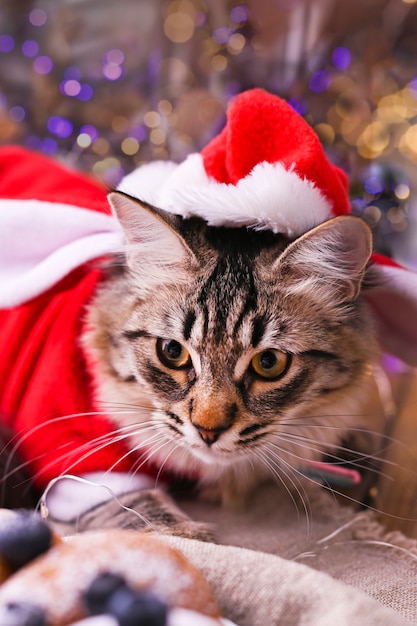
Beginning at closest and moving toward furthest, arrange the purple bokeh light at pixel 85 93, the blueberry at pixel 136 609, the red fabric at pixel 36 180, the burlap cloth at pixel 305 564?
the blueberry at pixel 136 609, the burlap cloth at pixel 305 564, the red fabric at pixel 36 180, the purple bokeh light at pixel 85 93

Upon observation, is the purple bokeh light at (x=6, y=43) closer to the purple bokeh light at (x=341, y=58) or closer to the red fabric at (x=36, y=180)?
the red fabric at (x=36, y=180)

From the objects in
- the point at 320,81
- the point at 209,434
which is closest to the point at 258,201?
the point at 209,434

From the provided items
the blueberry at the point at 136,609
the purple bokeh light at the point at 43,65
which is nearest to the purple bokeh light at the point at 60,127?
the purple bokeh light at the point at 43,65

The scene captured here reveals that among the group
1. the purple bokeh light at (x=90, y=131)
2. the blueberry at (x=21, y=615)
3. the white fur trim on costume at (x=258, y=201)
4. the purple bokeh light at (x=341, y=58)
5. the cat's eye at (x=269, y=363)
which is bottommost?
the blueberry at (x=21, y=615)

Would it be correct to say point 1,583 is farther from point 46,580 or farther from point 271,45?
point 271,45

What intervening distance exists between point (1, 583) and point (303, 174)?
69 centimetres

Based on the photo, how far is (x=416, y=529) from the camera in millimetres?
1075

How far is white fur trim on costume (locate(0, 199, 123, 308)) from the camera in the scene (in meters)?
1.07

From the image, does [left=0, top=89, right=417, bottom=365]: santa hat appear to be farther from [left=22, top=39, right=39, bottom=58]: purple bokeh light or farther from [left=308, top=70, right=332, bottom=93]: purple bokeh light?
[left=22, top=39, right=39, bottom=58]: purple bokeh light

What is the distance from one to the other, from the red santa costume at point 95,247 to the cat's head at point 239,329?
6 cm

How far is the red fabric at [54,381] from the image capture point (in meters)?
1.08

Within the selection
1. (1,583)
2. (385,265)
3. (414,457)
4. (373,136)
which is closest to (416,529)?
(414,457)

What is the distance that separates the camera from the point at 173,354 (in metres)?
0.97

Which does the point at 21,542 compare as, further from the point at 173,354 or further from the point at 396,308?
the point at 396,308
